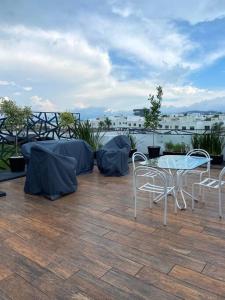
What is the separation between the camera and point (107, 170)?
5.13 meters

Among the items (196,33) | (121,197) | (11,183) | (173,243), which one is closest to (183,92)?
(196,33)

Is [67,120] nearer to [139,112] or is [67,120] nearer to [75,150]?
[75,150]

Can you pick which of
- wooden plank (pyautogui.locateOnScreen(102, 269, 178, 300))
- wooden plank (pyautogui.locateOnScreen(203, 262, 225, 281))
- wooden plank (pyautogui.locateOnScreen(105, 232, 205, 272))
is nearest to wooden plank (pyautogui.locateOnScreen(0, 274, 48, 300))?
wooden plank (pyautogui.locateOnScreen(102, 269, 178, 300))

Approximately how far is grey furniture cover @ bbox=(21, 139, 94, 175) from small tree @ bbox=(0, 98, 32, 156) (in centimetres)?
73

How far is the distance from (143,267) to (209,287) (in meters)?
0.50

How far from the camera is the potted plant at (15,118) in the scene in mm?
5109

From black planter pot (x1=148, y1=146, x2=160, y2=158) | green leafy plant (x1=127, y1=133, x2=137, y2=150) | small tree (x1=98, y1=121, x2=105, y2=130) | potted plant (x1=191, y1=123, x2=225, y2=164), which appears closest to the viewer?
potted plant (x1=191, y1=123, x2=225, y2=164)

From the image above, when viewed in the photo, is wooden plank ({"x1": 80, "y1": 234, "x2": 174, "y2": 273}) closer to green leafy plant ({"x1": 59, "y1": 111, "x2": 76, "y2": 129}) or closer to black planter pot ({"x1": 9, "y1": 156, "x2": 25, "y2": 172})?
black planter pot ({"x1": 9, "y1": 156, "x2": 25, "y2": 172})

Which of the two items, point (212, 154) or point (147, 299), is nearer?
point (147, 299)

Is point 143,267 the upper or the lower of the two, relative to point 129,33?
lower

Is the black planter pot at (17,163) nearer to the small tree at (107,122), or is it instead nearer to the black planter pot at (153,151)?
the small tree at (107,122)

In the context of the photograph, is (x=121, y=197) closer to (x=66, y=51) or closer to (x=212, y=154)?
(x=212, y=154)

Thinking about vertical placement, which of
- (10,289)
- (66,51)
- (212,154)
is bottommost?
(10,289)

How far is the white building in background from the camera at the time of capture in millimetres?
6402
